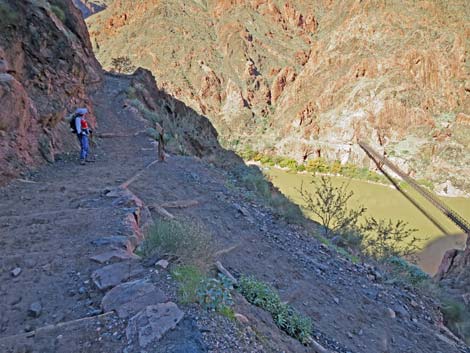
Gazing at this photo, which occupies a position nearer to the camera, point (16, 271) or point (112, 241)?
point (16, 271)

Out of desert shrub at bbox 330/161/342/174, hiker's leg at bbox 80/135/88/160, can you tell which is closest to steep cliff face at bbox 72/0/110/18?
desert shrub at bbox 330/161/342/174

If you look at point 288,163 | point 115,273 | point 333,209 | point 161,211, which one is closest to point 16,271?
point 115,273

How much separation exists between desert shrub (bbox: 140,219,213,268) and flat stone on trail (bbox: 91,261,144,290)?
187mm

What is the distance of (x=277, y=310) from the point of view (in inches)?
127

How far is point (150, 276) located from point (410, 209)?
33622mm

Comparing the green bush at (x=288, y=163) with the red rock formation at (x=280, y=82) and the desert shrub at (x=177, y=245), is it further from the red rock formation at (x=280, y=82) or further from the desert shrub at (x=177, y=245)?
the desert shrub at (x=177, y=245)

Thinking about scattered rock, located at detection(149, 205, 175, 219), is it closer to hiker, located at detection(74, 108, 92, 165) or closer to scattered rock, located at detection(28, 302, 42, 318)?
scattered rock, located at detection(28, 302, 42, 318)

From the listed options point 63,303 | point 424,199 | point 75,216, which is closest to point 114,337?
point 63,303

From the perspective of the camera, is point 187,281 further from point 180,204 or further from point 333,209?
point 333,209

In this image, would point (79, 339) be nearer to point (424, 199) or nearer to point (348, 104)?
point (424, 199)

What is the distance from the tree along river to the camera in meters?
24.6

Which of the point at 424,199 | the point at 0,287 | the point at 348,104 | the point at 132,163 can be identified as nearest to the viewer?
the point at 0,287

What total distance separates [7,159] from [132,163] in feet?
7.06

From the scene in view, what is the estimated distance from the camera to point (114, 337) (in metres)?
2.23
